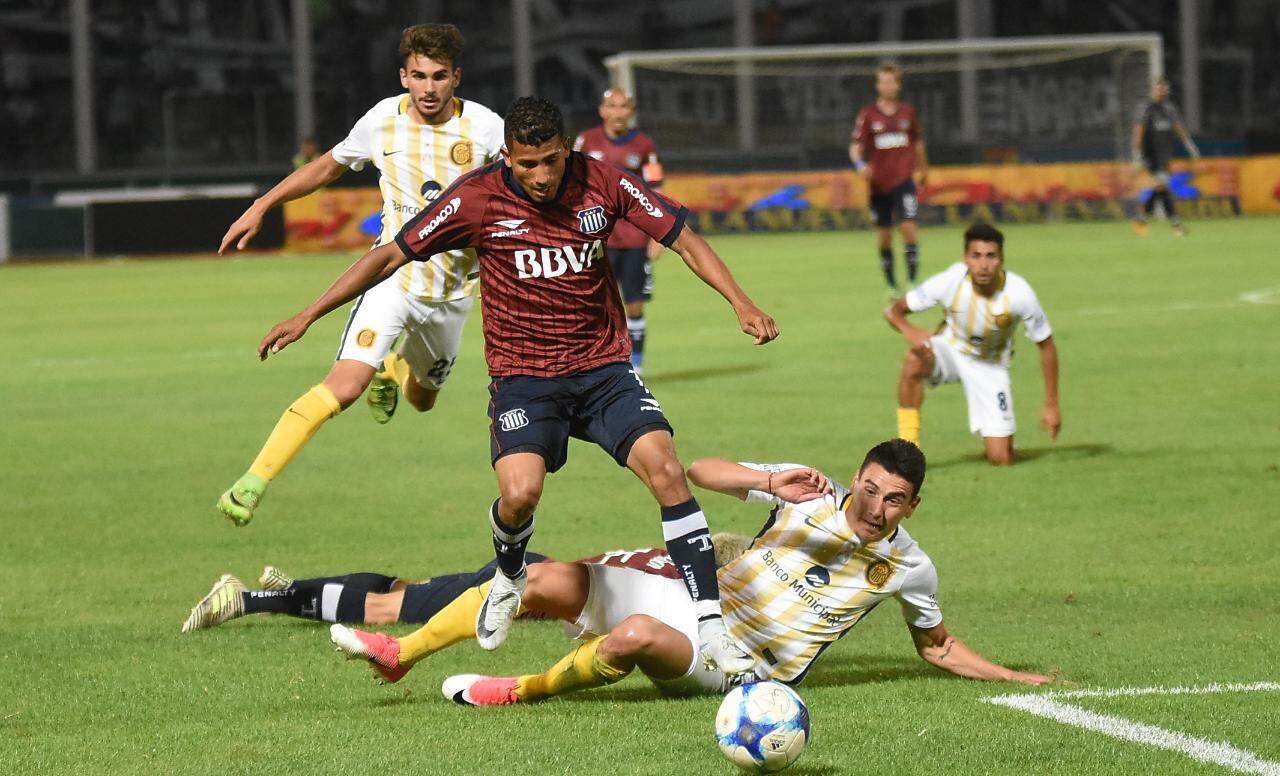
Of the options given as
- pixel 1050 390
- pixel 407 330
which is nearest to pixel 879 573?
pixel 407 330

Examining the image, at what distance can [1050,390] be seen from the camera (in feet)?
34.2

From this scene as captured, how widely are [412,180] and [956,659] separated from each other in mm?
3969

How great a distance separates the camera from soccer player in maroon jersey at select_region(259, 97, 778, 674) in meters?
6.09

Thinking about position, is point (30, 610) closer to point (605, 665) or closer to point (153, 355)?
point (605, 665)

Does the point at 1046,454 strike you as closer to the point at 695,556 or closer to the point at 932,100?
the point at 695,556

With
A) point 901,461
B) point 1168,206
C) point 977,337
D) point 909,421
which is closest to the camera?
point 901,461

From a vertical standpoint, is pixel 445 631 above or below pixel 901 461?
below

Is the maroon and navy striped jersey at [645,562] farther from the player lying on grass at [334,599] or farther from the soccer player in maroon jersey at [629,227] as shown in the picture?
the soccer player in maroon jersey at [629,227]

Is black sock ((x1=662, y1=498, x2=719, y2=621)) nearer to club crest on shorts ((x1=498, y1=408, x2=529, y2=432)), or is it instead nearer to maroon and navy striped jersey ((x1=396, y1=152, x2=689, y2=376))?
club crest on shorts ((x1=498, y1=408, x2=529, y2=432))

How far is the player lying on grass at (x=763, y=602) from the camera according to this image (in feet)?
19.5

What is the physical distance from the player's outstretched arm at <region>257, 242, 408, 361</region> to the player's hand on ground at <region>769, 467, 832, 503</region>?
153 centimetres

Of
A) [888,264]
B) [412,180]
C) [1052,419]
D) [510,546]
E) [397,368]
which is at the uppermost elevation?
[412,180]

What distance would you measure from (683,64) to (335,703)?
96.1ft

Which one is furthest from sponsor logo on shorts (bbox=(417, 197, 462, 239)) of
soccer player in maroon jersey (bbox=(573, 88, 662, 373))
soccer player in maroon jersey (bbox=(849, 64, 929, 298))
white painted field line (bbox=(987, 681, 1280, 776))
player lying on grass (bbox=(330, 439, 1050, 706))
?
soccer player in maroon jersey (bbox=(849, 64, 929, 298))
